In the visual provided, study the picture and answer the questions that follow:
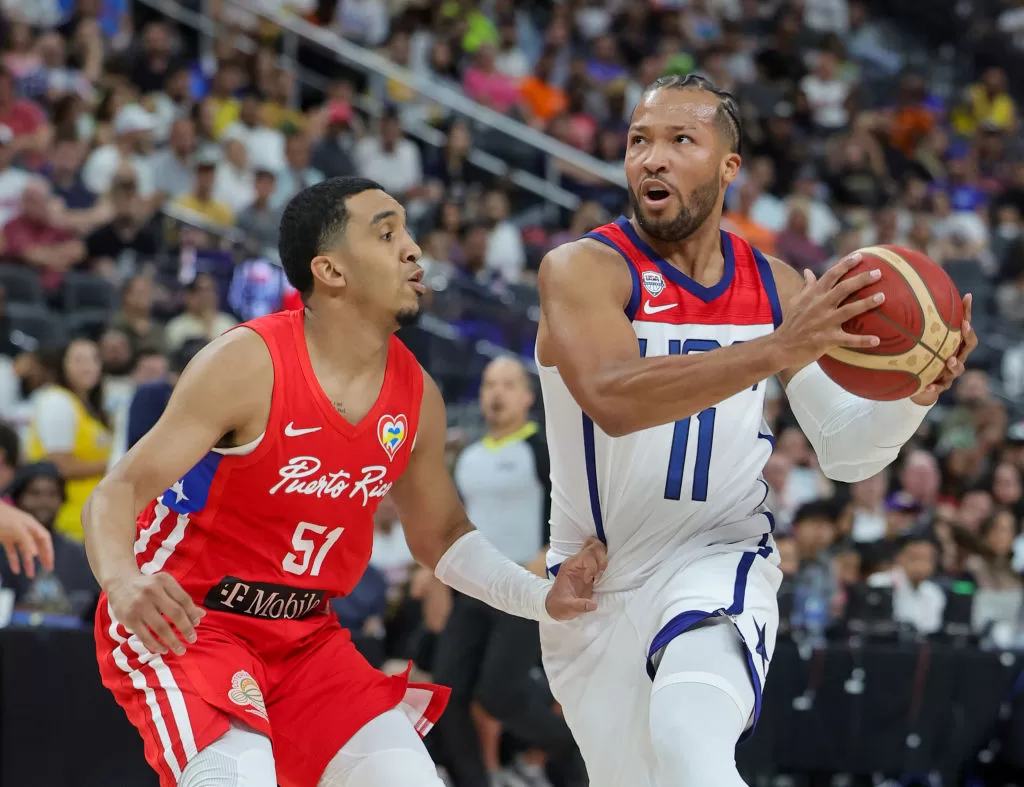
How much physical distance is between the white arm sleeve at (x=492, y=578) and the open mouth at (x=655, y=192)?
1.08 m

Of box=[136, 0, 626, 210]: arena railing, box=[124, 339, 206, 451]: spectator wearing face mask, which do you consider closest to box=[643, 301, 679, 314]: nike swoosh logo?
box=[124, 339, 206, 451]: spectator wearing face mask

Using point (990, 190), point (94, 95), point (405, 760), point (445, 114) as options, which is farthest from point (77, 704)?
point (990, 190)

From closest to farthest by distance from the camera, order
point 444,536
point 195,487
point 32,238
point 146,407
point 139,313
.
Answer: point 195,487 → point 444,536 → point 146,407 → point 139,313 → point 32,238

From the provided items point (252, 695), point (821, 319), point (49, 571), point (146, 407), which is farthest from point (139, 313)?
point (821, 319)

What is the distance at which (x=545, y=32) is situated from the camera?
15617 mm

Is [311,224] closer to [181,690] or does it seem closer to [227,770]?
[181,690]

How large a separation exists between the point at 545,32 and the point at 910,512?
7.15 metres

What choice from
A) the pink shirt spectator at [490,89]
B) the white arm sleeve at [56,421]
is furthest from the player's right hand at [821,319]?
the pink shirt spectator at [490,89]

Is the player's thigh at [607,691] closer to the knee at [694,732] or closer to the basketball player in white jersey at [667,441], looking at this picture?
the basketball player in white jersey at [667,441]

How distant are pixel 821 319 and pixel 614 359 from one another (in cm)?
55

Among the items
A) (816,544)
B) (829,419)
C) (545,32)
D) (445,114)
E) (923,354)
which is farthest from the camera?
(545,32)

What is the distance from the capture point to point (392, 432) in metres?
4.09

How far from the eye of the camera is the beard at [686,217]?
13.1 feet

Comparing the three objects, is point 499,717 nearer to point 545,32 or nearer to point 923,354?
point 923,354
